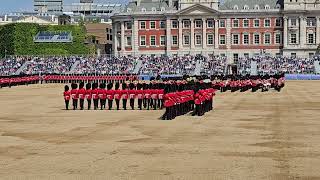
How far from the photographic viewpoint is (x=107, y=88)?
1773 inches

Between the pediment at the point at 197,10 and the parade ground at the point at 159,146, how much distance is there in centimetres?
11546

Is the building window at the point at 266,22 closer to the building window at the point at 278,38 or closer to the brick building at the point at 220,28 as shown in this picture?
the brick building at the point at 220,28

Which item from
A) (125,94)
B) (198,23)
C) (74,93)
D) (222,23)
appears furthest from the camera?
(198,23)

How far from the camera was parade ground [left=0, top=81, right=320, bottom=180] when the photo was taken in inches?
772

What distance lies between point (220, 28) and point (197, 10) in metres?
5.94

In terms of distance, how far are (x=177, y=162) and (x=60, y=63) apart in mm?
109840

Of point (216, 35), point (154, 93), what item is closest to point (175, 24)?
point (216, 35)

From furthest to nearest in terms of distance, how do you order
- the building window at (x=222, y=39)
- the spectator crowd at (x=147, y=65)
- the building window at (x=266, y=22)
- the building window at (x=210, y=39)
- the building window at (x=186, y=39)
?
the building window at (x=186, y=39)
the building window at (x=210, y=39)
the building window at (x=222, y=39)
the building window at (x=266, y=22)
the spectator crowd at (x=147, y=65)

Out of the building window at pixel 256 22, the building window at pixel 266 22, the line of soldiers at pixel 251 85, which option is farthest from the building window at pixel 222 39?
the line of soldiers at pixel 251 85

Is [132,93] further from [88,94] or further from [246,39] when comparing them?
[246,39]

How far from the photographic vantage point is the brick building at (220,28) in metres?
153

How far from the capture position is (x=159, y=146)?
83.0 ft

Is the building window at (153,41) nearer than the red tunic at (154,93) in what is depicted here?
No

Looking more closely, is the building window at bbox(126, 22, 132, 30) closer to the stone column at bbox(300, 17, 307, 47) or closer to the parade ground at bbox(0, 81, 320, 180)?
the stone column at bbox(300, 17, 307, 47)
